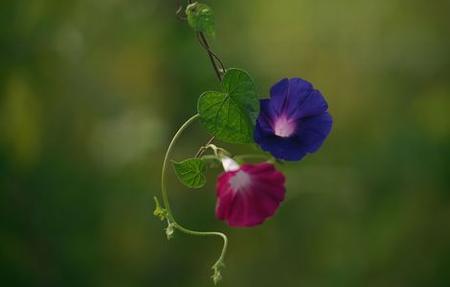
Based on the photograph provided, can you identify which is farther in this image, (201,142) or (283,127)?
(201,142)

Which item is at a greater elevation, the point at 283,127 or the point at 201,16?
the point at 201,16

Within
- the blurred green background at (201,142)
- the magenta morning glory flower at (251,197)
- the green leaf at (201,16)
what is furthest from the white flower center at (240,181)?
the blurred green background at (201,142)

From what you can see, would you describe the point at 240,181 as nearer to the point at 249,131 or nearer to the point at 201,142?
the point at 249,131

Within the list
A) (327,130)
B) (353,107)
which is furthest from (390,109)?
(327,130)

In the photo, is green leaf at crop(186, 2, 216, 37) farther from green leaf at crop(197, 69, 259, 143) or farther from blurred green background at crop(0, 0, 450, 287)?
blurred green background at crop(0, 0, 450, 287)

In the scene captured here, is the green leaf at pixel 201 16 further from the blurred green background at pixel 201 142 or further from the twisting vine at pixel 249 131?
the blurred green background at pixel 201 142

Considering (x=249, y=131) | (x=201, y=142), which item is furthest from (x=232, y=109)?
(x=201, y=142)
